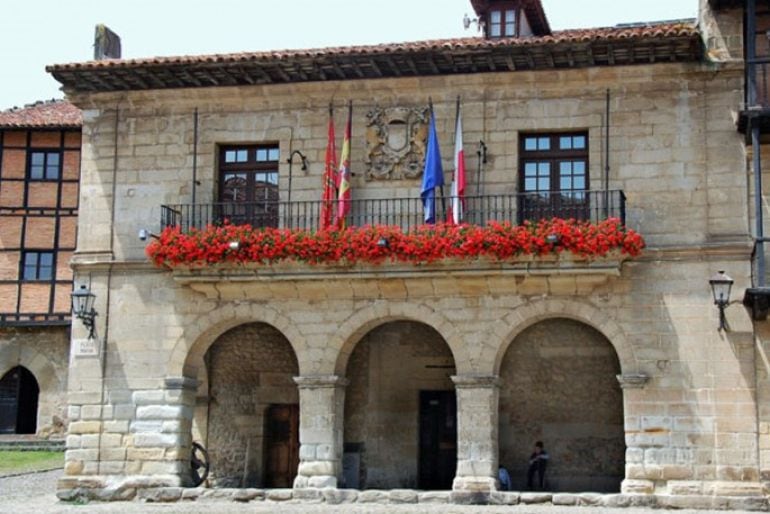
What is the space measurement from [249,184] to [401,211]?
8.52 feet

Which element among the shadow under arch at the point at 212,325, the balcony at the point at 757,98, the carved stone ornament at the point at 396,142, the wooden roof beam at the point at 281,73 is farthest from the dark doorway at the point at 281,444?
the balcony at the point at 757,98

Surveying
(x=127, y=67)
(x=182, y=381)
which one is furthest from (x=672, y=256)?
(x=127, y=67)

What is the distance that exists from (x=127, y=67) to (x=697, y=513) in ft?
35.3

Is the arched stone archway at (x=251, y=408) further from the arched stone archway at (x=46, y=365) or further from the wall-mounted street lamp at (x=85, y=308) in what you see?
the arched stone archway at (x=46, y=365)

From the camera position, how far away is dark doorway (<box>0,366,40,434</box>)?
31.1m

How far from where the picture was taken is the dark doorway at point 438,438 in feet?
66.0

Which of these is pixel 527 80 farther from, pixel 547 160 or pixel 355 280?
pixel 355 280

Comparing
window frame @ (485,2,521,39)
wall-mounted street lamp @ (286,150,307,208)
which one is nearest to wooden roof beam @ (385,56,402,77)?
wall-mounted street lamp @ (286,150,307,208)

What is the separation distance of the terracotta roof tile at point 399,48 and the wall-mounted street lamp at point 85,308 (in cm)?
354

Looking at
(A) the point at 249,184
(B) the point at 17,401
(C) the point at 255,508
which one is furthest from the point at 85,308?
(B) the point at 17,401

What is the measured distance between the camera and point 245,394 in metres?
21.0

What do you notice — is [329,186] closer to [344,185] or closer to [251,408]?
Result: [344,185]

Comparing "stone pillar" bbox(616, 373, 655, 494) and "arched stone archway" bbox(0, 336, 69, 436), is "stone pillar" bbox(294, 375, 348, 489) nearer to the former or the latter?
"stone pillar" bbox(616, 373, 655, 494)

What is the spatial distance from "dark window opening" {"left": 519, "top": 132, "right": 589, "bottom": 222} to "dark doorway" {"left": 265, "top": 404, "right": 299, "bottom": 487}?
5726 millimetres
